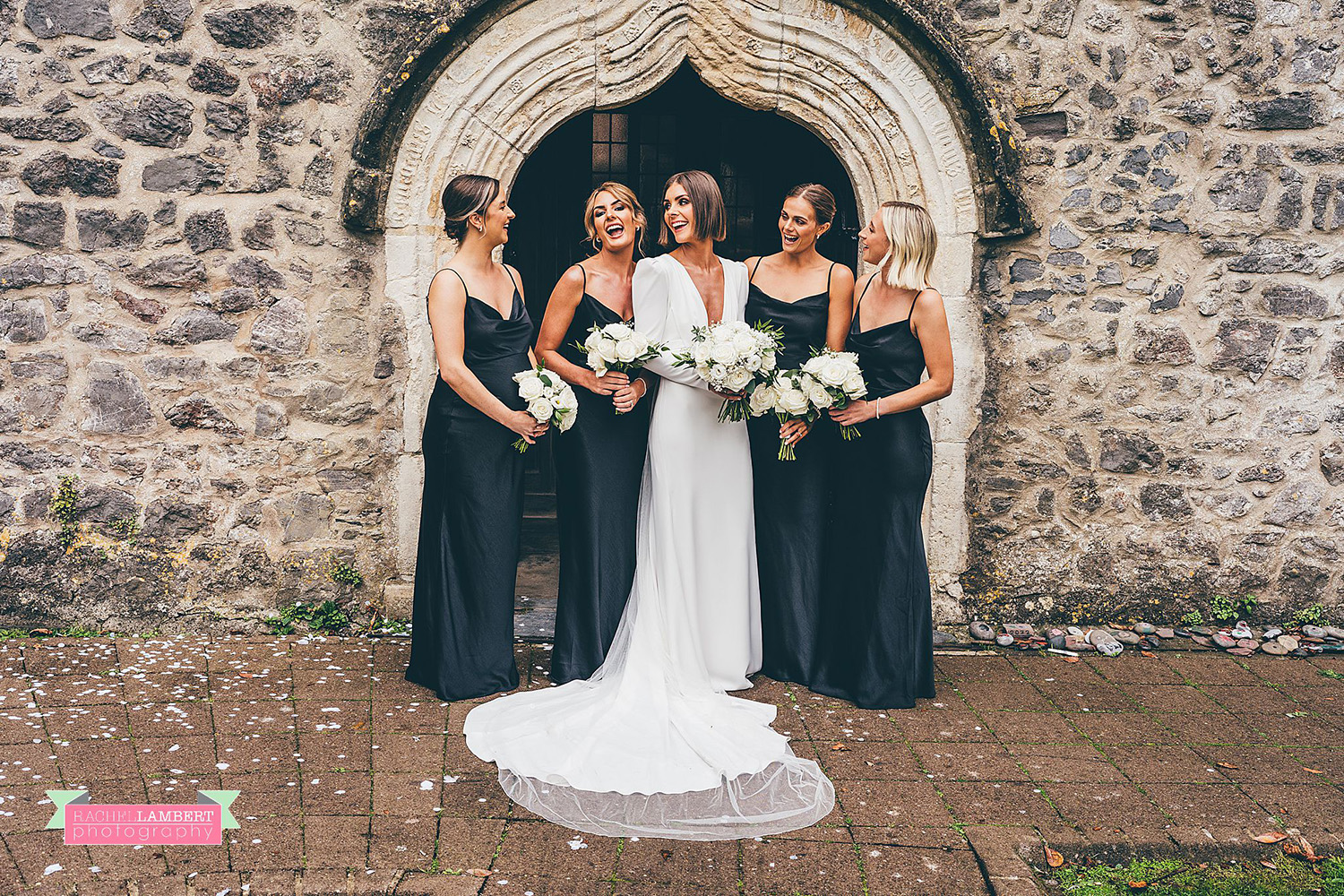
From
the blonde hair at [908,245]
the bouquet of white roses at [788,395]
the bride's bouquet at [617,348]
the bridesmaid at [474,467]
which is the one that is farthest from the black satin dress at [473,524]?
the blonde hair at [908,245]

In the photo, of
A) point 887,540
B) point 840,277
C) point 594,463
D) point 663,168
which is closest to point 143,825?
point 594,463

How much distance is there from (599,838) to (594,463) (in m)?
1.60

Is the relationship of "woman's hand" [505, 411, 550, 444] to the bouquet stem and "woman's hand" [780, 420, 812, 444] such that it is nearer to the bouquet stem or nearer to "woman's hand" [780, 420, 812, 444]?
the bouquet stem

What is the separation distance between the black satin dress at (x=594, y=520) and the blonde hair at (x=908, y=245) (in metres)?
1.11

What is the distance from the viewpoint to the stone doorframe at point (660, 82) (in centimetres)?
475

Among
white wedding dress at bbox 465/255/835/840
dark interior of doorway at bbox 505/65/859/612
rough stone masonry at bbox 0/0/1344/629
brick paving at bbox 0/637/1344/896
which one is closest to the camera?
brick paving at bbox 0/637/1344/896

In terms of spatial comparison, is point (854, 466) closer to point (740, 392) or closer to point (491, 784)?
point (740, 392)

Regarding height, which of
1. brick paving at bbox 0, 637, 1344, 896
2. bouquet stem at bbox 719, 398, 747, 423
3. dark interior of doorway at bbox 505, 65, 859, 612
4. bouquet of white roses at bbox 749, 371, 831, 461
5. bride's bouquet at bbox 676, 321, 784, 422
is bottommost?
brick paving at bbox 0, 637, 1344, 896

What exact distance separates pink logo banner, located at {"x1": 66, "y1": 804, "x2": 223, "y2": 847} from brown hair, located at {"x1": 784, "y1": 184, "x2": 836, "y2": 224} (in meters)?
2.93

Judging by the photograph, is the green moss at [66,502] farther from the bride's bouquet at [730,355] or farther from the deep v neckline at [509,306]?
the bride's bouquet at [730,355]

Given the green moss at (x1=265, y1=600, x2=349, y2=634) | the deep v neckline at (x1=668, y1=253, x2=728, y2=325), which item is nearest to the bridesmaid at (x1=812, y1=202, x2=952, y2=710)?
the deep v neckline at (x1=668, y1=253, x2=728, y2=325)

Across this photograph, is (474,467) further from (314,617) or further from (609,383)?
(314,617)

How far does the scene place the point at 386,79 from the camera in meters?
4.70

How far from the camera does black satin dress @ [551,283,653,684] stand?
4.44 meters
